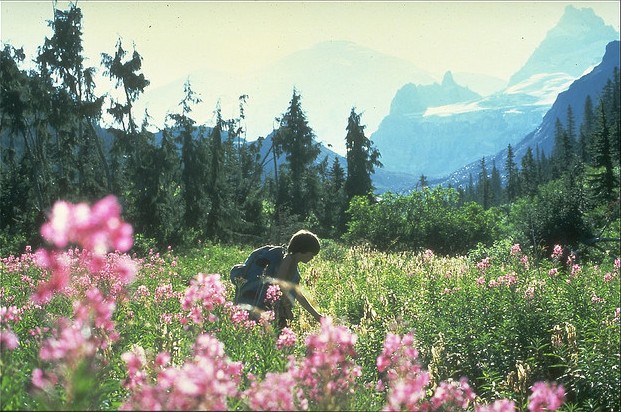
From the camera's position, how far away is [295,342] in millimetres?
3723

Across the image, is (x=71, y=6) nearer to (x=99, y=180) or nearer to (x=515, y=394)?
(x=99, y=180)

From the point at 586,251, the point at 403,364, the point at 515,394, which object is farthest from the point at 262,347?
the point at 586,251

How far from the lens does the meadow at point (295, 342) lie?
169 cm

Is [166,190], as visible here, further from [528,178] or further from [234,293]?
[528,178]

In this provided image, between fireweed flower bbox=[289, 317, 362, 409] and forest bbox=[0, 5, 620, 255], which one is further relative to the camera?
forest bbox=[0, 5, 620, 255]

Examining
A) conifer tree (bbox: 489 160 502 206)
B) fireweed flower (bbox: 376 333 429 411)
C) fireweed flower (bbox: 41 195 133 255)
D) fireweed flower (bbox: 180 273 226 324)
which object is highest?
fireweed flower (bbox: 41 195 133 255)

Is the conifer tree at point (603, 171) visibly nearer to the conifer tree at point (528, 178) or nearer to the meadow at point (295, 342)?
the meadow at point (295, 342)

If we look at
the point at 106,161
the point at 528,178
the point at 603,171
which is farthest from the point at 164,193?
the point at 528,178

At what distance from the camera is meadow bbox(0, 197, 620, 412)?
1.69 metres

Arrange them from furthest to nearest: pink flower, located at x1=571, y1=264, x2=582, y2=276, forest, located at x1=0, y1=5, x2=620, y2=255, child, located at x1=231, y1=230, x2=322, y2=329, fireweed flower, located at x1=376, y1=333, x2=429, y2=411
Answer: forest, located at x1=0, y1=5, x2=620, y2=255
pink flower, located at x1=571, y1=264, x2=582, y2=276
child, located at x1=231, y1=230, x2=322, y2=329
fireweed flower, located at x1=376, y1=333, x2=429, y2=411

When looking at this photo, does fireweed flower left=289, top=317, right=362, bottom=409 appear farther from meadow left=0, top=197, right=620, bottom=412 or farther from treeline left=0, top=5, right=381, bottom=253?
treeline left=0, top=5, right=381, bottom=253

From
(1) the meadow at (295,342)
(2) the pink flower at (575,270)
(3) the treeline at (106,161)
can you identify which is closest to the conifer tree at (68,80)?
(3) the treeline at (106,161)

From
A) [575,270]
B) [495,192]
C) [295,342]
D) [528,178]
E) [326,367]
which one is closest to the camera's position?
[326,367]

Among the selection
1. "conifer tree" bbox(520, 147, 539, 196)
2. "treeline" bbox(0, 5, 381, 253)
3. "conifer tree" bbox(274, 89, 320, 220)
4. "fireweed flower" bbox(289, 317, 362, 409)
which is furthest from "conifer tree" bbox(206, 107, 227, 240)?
"conifer tree" bbox(520, 147, 539, 196)
